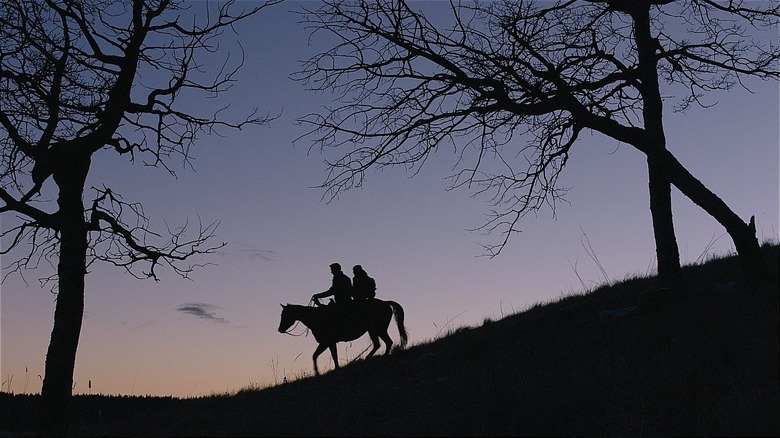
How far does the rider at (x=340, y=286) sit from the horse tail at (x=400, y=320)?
3.94 feet

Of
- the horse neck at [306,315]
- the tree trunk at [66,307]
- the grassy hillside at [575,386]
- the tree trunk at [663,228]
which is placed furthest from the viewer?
the horse neck at [306,315]

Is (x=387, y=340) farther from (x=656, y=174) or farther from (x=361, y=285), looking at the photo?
(x=656, y=174)

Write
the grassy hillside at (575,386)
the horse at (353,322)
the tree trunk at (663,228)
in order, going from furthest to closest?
the horse at (353,322), the tree trunk at (663,228), the grassy hillside at (575,386)

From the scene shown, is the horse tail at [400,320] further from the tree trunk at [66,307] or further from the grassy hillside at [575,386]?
the tree trunk at [66,307]

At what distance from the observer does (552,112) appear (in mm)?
15461

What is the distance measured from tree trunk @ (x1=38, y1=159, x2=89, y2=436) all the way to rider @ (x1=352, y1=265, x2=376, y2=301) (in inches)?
298

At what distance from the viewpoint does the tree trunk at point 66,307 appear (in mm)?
12766

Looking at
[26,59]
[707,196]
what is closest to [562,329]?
[707,196]

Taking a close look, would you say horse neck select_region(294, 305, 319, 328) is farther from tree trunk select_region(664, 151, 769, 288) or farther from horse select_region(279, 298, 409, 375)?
tree trunk select_region(664, 151, 769, 288)

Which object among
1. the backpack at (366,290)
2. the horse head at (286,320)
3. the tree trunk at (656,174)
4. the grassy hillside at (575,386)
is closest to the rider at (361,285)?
the backpack at (366,290)

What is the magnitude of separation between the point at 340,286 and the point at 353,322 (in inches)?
42.9

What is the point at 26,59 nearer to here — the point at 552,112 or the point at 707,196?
the point at 552,112

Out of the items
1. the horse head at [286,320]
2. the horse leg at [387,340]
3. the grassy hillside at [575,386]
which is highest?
the horse head at [286,320]

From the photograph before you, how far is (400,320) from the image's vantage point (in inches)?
803
